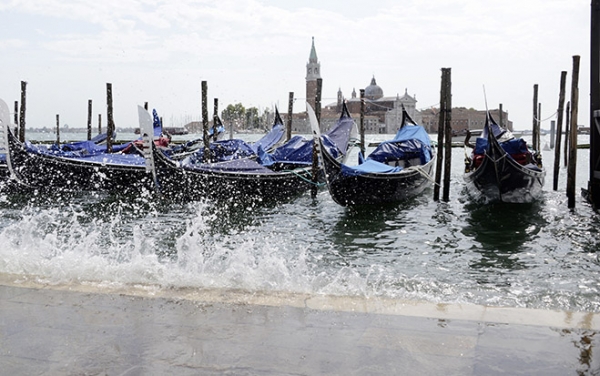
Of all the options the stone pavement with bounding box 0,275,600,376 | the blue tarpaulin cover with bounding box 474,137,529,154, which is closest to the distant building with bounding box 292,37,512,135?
the blue tarpaulin cover with bounding box 474,137,529,154

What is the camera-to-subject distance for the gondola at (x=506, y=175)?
10828 millimetres

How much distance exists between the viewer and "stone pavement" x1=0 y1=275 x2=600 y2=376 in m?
2.26

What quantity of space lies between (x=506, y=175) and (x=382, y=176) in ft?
7.96

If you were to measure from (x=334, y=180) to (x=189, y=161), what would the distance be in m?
4.68

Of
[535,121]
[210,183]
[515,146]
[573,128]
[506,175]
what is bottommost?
[210,183]

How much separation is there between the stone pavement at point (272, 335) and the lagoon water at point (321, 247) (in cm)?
46

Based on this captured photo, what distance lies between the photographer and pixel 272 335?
258cm

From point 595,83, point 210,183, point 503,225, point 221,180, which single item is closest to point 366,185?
point 503,225

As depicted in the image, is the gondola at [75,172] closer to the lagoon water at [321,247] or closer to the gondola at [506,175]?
the lagoon water at [321,247]

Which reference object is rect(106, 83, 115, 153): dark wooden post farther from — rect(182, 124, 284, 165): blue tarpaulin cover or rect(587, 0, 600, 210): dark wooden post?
rect(587, 0, 600, 210): dark wooden post

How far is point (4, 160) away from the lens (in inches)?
543

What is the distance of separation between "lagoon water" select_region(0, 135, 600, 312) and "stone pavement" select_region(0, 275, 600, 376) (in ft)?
1.52

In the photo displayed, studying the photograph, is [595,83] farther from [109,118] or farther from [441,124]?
[109,118]

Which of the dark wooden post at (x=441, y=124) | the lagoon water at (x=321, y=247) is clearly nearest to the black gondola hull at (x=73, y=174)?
the lagoon water at (x=321, y=247)
